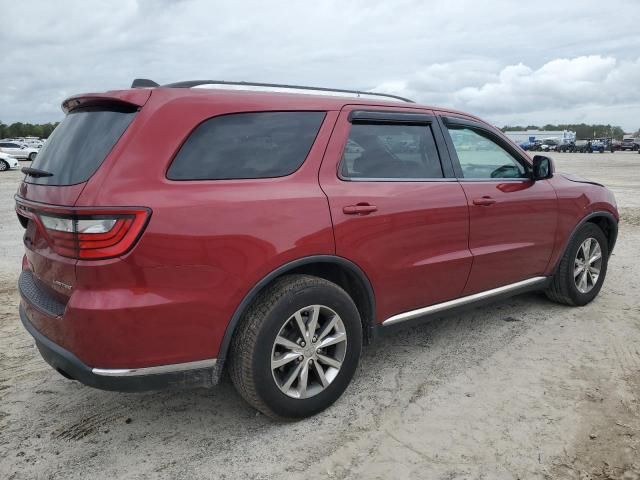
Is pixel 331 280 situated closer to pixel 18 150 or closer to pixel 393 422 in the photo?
pixel 393 422

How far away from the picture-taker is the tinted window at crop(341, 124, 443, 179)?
10.4 feet

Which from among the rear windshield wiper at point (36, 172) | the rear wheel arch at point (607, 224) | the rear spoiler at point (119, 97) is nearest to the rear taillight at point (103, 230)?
the rear windshield wiper at point (36, 172)

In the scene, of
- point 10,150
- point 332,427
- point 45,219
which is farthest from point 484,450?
point 10,150

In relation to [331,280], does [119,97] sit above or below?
above

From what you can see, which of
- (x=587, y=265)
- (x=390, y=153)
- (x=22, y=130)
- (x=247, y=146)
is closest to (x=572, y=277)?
(x=587, y=265)

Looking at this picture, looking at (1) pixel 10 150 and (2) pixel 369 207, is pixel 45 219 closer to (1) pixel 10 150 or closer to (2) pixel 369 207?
(2) pixel 369 207

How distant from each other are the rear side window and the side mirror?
2059mm

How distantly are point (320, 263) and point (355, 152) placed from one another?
2.36 feet

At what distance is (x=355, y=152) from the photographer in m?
3.16

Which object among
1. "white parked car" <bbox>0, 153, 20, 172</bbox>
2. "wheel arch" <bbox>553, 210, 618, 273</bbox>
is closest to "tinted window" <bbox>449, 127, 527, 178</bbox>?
"wheel arch" <bbox>553, 210, 618, 273</bbox>

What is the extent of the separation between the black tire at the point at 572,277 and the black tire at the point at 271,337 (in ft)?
8.34

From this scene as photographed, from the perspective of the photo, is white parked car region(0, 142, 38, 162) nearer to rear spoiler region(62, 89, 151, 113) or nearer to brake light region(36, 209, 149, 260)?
rear spoiler region(62, 89, 151, 113)

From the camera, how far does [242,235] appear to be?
2.55 meters

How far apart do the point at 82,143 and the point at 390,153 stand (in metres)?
1.79
